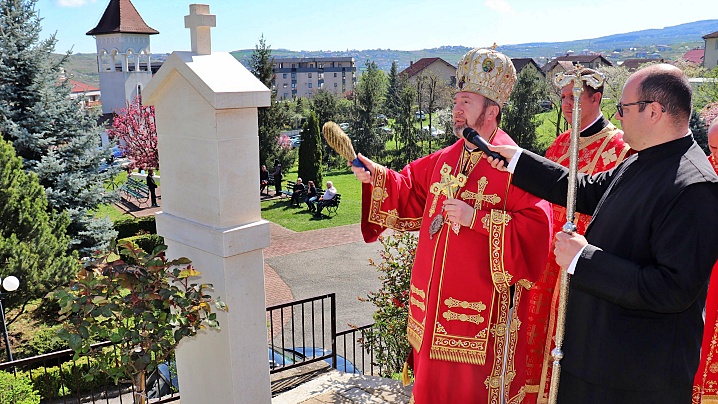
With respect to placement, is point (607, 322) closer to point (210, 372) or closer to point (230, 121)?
point (230, 121)

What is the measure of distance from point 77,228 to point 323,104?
2175 centimetres

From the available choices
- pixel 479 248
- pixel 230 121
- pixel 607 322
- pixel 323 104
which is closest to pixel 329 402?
pixel 479 248

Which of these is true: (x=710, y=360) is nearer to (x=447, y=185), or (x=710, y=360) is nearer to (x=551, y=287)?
(x=551, y=287)

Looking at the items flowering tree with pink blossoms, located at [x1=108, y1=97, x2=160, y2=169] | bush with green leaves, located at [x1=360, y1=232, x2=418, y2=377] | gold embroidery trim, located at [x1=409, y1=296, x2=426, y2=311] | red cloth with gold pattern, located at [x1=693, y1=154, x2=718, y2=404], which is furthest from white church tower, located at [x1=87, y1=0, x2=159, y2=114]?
red cloth with gold pattern, located at [x1=693, y1=154, x2=718, y2=404]

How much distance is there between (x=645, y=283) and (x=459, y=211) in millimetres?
1185

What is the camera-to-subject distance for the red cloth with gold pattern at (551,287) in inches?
148

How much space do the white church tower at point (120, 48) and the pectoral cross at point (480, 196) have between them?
38802mm

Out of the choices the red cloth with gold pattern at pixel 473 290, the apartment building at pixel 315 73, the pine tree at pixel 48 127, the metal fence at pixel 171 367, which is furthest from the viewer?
the apartment building at pixel 315 73

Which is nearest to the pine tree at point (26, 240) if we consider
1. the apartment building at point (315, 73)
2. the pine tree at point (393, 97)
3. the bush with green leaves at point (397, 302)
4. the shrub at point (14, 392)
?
the shrub at point (14, 392)

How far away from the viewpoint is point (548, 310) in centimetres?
394

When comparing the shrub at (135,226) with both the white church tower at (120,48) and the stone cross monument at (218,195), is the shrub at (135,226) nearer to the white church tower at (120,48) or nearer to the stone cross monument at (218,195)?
the stone cross monument at (218,195)

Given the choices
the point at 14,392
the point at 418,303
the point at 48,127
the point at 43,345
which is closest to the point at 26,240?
the point at 43,345

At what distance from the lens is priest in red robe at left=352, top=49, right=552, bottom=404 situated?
11.0 ft

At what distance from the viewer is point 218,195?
350 cm
